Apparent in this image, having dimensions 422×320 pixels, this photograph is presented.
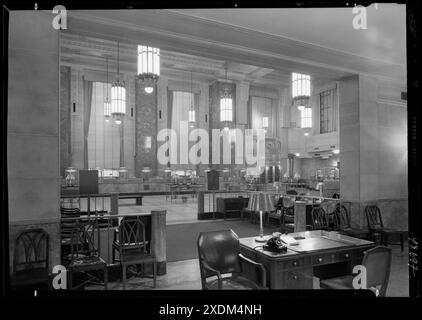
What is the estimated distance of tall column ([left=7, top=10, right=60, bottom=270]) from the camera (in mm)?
2814

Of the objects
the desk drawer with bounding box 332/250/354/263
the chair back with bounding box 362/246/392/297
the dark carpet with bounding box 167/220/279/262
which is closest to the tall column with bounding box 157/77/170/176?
the dark carpet with bounding box 167/220/279/262

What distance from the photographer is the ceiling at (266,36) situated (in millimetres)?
3201

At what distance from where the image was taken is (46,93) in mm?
2951

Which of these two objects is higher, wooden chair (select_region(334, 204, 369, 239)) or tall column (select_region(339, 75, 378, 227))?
tall column (select_region(339, 75, 378, 227))

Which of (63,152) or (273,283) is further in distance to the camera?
(63,152)

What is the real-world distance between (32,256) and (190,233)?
3.66 meters

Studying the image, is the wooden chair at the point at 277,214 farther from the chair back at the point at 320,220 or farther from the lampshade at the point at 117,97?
the lampshade at the point at 117,97

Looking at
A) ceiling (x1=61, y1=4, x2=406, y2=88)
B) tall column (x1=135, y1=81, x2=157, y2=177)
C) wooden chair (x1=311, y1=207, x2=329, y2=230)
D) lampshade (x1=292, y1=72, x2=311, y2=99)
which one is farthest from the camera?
tall column (x1=135, y1=81, x2=157, y2=177)

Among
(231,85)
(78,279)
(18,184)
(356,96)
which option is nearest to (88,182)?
(78,279)

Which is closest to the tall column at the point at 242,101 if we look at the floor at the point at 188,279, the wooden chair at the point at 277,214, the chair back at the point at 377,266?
the wooden chair at the point at 277,214

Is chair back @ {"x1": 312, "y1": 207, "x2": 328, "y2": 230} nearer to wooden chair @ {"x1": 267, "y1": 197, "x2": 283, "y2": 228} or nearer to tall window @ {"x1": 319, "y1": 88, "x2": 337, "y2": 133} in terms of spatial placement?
wooden chair @ {"x1": 267, "y1": 197, "x2": 283, "y2": 228}

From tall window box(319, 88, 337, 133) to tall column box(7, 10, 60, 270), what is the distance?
48.2ft

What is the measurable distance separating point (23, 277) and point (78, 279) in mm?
1013

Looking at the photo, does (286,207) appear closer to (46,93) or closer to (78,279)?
(78,279)
